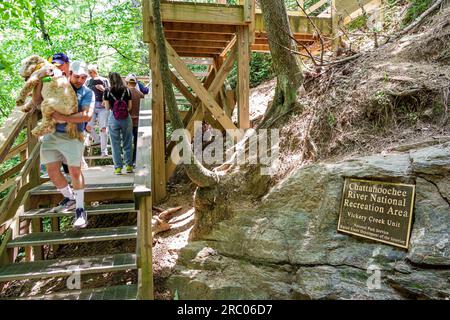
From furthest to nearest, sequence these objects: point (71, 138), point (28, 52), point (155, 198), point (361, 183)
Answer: point (28, 52), point (155, 198), point (71, 138), point (361, 183)

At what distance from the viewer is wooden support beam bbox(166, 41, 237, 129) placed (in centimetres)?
589

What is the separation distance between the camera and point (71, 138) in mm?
3717

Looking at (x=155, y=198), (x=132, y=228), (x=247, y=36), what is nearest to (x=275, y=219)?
(x=132, y=228)

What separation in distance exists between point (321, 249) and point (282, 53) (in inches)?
123

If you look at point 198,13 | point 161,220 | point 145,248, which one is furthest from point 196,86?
point 145,248

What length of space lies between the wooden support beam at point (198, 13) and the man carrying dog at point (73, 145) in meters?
2.30

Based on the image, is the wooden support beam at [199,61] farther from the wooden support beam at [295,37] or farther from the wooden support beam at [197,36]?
the wooden support beam at [197,36]

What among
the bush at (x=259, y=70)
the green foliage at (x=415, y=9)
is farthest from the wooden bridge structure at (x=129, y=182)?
the bush at (x=259, y=70)

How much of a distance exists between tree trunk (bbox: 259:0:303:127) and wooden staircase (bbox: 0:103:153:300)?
7.01 ft

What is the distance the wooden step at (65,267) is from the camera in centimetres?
341

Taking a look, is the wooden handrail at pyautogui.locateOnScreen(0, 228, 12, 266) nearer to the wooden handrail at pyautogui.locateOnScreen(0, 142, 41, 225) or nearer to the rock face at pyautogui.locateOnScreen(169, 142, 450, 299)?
the wooden handrail at pyautogui.locateOnScreen(0, 142, 41, 225)

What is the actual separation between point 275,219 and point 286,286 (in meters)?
0.76

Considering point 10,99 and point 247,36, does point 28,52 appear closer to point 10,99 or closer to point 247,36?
point 10,99

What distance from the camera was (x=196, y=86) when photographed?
5996 mm
